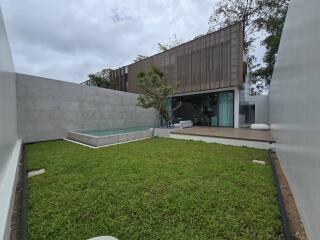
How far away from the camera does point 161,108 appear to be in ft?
32.3

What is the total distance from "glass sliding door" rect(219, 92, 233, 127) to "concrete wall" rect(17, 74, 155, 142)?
6.32 meters

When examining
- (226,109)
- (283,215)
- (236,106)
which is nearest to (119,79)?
(226,109)

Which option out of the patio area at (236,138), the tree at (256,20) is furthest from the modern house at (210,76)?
the tree at (256,20)

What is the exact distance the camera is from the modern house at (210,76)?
10.2 meters

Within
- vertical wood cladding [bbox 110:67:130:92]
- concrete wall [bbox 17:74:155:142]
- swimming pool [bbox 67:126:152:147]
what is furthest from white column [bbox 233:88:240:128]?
vertical wood cladding [bbox 110:67:130:92]

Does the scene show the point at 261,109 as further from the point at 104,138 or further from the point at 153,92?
the point at 104,138

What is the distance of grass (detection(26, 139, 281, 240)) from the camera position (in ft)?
6.27

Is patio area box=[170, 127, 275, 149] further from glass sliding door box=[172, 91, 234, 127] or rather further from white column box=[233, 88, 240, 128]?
glass sliding door box=[172, 91, 234, 127]

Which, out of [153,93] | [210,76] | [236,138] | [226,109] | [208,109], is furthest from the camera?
[208,109]

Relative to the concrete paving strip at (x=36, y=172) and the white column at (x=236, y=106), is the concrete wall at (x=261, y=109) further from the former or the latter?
the concrete paving strip at (x=36, y=172)

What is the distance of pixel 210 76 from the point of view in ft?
36.5

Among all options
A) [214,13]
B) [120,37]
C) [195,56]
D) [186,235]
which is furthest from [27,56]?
[214,13]

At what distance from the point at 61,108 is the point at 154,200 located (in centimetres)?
735

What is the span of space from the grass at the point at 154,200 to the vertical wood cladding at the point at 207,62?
740 cm
